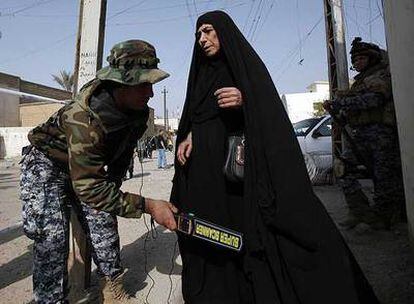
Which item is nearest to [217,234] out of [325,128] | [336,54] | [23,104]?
[336,54]

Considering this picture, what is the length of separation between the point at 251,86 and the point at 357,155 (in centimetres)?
263

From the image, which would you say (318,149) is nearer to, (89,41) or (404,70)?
(404,70)

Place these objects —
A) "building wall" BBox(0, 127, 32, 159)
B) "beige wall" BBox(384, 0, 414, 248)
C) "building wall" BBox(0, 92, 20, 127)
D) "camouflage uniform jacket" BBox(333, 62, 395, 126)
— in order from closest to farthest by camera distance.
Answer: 1. "beige wall" BBox(384, 0, 414, 248)
2. "camouflage uniform jacket" BBox(333, 62, 395, 126)
3. "building wall" BBox(0, 127, 32, 159)
4. "building wall" BBox(0, 92, 20, 127)

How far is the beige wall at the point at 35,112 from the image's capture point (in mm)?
36031

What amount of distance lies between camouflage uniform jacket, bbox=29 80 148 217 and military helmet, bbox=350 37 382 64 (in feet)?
8.74

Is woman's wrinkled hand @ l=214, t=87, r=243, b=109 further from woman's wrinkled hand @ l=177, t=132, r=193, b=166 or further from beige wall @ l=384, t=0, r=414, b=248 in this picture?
beige wall @ l=384, t=0, r=414, b=248

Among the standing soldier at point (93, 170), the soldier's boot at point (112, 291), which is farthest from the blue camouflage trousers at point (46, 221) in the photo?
the soldier's boot at point (112, 291)

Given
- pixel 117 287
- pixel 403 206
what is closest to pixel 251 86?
pixel 117 287

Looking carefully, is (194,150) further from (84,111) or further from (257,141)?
(84,111)

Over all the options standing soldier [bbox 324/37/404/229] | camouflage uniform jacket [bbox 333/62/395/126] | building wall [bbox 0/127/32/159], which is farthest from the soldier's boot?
building wall [bbox 0/127/32/159]

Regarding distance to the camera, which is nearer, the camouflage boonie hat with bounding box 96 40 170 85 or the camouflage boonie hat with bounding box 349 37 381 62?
the camouflage boonie hat with bounding box 96 40 170 85

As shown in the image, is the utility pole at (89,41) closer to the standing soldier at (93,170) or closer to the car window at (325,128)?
the standing soldier at (93,170)

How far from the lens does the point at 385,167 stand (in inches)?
145

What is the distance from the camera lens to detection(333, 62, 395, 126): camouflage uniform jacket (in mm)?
3670
